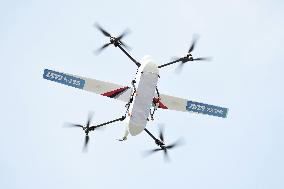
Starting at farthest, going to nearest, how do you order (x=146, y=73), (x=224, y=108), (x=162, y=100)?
(x=224, y=108), (x=162, y=100), (x=146, y=73)

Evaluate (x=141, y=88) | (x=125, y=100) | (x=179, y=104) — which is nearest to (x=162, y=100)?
(x=179, y=104)

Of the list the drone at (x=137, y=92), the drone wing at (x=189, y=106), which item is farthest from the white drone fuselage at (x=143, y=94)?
the drone wing at (x=189, y=106)

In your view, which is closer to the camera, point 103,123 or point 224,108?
point 103,123

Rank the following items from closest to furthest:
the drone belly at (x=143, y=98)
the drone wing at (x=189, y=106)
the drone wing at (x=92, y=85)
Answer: the drone belly at (x=143, y=98), the drone wing at (x=92, y=85), the drone wing at (x=189, y=106)

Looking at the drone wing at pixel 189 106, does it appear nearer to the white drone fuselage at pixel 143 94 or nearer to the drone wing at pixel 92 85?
the drone wing at pixel 92 85

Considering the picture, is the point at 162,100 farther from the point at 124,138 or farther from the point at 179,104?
the point at 124,138

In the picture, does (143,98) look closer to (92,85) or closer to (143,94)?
(143,94)

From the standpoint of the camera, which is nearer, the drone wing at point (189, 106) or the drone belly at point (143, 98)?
the drone belly at point (143, 98)

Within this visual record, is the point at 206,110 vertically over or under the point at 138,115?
over
